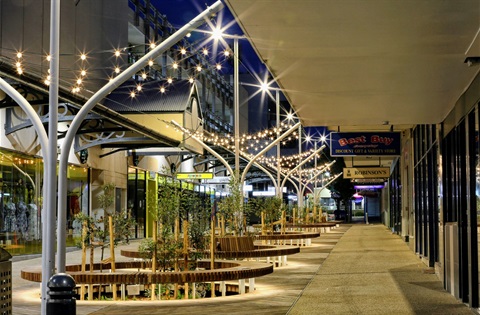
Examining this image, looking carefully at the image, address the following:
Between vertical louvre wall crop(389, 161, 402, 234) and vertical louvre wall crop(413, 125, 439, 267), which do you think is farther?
vertical louvre wall crop(389, 161, 402, 234)

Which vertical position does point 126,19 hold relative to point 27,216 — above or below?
above

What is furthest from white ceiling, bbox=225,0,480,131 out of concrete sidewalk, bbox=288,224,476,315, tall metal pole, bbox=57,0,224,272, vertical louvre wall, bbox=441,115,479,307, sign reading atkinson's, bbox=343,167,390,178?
sign reading atkinson's, bbox=343,167,390,178

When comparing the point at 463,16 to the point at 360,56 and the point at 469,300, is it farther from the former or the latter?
the point at 469,300

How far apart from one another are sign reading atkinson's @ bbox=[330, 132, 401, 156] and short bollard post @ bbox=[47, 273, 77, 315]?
25.3m

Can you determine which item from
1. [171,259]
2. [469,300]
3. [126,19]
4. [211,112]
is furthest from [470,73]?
[211,112]

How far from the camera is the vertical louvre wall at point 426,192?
72.1 ft

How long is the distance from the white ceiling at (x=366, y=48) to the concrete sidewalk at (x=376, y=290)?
3.47 m

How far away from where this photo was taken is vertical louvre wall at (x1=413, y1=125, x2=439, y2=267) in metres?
22.0

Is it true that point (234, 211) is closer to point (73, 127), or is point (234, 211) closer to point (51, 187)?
point (73, 127)

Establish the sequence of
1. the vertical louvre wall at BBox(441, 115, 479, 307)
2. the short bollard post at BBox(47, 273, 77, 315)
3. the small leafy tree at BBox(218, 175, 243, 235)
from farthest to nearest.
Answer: the small leafy tree at BBox(218, 175, 243, 235)
the vertical louvre wall at BBox(441, 115, 479, 307)
the short bollard post at BBox(47, 273, 77, 315)

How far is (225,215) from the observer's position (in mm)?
27422

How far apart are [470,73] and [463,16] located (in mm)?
3956

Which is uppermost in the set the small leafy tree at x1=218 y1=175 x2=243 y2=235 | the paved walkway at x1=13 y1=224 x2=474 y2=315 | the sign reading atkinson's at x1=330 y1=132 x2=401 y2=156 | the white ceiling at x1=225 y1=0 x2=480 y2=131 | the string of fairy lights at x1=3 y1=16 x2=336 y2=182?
the string of fairy lights at x1=3 y1=16 x2=336 y2=182

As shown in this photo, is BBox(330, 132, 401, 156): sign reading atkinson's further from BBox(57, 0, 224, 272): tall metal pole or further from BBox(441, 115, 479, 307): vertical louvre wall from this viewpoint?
BBox(57, 0, 224, 272): tall metal pole
